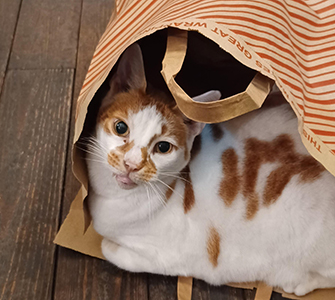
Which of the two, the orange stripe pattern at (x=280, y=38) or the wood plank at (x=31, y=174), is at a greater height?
the orange stripe pattern at (x=280, y=38)

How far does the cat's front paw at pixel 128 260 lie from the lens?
104 centimetres

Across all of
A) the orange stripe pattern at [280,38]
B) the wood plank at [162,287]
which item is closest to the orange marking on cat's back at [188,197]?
the wood plank at [162,287]

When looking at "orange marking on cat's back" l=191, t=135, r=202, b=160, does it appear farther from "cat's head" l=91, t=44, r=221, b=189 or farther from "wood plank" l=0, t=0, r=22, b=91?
"wood plank" l=0, t=0, r=22, b=91

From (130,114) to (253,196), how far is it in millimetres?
407

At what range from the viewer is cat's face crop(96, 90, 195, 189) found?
830mm

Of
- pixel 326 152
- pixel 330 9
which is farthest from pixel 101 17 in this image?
pixel 326 152

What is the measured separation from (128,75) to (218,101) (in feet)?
1.09

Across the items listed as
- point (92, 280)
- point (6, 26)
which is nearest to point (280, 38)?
point (92, 280)

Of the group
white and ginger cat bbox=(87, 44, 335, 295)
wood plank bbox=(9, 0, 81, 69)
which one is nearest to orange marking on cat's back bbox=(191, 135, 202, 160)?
white and ginger cat bbox=(87, 44, 335, 295)

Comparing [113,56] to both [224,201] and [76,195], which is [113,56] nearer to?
[224,201]

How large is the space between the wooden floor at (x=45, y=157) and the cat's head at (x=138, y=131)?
1.27 feet

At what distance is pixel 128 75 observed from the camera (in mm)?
909

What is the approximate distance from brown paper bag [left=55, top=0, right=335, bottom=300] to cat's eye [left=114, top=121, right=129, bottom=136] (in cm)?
10

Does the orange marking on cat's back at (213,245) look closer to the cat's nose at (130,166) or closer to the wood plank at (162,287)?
the wood plank at (162,287)
